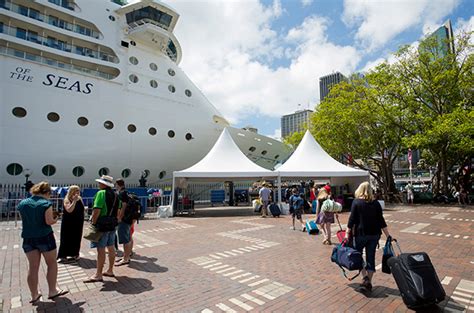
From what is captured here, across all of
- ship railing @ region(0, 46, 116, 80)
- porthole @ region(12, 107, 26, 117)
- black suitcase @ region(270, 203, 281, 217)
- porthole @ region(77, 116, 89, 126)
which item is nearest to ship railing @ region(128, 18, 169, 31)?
ship railing @ region(0, 46, 116, 80)

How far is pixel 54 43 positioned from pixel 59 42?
53cm

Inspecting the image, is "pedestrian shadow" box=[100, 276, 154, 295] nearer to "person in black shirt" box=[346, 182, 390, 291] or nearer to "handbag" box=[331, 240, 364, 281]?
"handbag" box=[331, 240, 364, 281]

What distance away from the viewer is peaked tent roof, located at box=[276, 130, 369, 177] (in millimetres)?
13422

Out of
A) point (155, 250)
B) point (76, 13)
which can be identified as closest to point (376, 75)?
point (155, 250)

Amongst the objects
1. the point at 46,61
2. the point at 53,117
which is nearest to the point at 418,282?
the point at 53,117

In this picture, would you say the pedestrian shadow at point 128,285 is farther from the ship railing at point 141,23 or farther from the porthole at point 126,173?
the ship railing at point 141,23

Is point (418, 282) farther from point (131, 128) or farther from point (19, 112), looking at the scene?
point (19, 112)

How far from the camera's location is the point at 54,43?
15977 millimetres

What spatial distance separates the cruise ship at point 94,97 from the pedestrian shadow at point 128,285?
12584mm

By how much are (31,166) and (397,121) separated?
2328 centimetres

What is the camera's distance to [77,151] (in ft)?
47.8

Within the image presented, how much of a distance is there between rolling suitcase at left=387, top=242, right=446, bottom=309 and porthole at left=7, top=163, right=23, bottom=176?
16.6 m

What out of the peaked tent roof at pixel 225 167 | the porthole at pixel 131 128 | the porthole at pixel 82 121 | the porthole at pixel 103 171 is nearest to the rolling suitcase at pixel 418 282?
the peaked tent roof at pixel 225 167

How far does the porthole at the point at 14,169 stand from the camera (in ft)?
43.0
